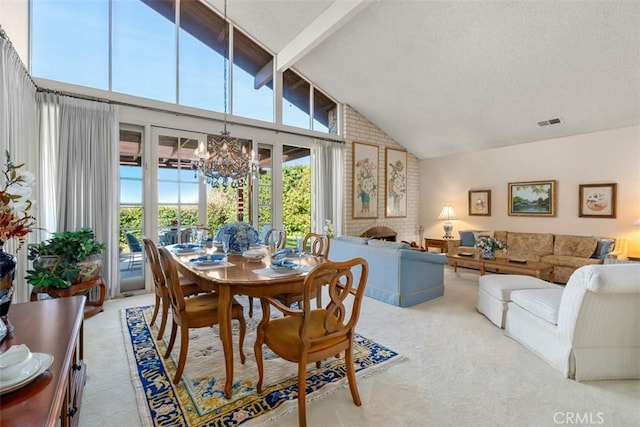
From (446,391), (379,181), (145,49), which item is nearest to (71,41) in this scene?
(145,49)

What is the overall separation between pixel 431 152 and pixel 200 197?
5254mm

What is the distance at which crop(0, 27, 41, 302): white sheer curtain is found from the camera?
97.3 inches

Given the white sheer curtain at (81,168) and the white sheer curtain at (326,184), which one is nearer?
the white sheer curtain at (81,168)

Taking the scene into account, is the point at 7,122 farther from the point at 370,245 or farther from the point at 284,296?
the point at 370,245

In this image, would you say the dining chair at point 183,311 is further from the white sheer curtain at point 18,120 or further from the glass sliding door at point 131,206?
the glass sliding door at point 131,206

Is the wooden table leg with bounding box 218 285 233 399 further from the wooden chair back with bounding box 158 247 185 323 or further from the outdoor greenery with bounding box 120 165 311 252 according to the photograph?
the outdoor greenery with bounding box 120 165 311 252

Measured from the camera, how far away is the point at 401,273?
11.8 ft

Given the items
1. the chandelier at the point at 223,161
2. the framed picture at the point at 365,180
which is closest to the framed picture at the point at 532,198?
the framed picture at the point at 365,180

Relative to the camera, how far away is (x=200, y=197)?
457 centimetres

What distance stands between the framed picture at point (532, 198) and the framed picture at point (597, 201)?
41 centimetres

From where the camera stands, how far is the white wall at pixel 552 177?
4.57m

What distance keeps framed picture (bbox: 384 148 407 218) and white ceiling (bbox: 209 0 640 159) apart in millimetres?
1141

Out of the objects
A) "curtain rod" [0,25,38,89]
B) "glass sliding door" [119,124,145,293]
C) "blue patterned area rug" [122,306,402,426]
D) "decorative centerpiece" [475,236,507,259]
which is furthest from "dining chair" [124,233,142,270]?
"decorative centerpiece" [475,236,507,259]

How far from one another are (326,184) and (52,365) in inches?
202
